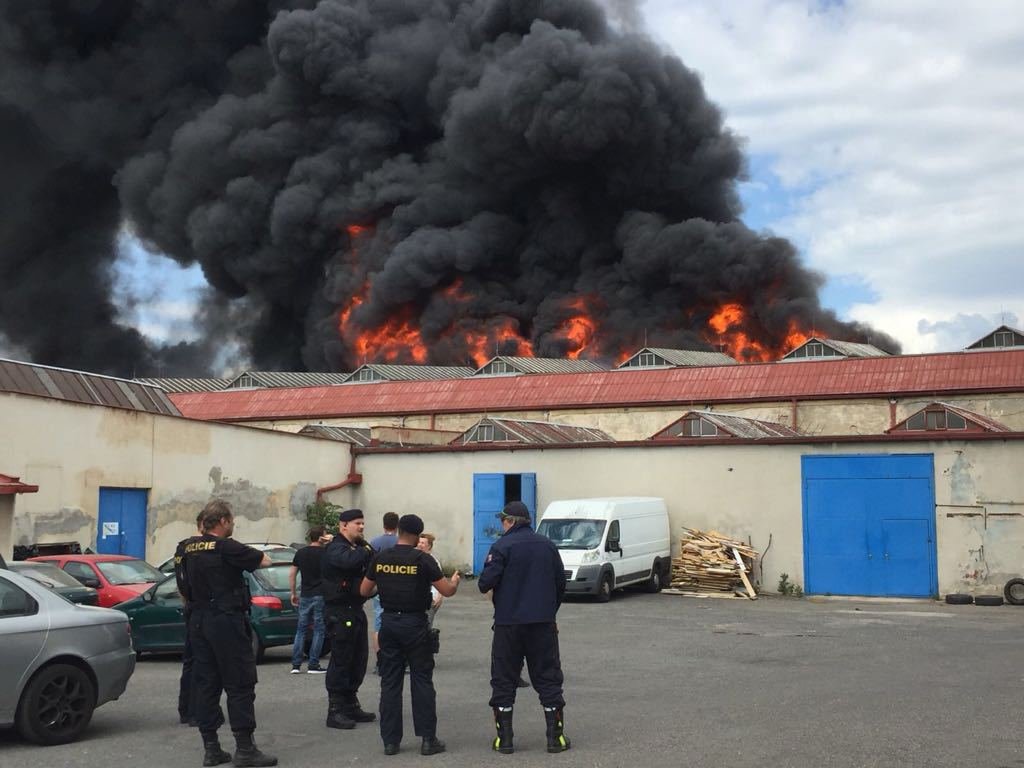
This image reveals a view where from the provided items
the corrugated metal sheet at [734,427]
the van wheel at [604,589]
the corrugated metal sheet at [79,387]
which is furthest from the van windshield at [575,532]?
the corrugated metal sheet at [79,387]

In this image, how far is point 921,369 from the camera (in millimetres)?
33281

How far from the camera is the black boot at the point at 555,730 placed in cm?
746

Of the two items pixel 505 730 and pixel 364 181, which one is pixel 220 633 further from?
pixel 364 181

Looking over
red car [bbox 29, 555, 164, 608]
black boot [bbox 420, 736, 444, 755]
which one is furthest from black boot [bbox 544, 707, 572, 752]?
red car [bbox 29, 555, 164, 608]

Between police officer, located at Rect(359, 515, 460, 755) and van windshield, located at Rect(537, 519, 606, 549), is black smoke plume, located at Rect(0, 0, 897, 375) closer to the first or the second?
van windshield, located at Rect(537, 519, 606, 549)

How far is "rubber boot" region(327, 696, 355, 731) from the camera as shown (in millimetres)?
8430

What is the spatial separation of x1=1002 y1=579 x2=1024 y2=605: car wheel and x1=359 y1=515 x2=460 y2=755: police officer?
1616cm

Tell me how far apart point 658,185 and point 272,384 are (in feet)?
83.2

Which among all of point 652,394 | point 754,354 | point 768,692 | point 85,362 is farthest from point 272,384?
point 768,692

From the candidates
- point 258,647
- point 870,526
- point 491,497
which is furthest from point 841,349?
point 258,647

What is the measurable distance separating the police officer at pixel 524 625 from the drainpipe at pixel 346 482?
796 inches

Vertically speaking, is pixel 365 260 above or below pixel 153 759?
above

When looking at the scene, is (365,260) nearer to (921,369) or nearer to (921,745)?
(921,369)

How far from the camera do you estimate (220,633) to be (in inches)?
292
